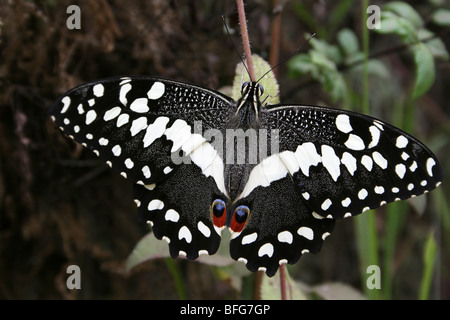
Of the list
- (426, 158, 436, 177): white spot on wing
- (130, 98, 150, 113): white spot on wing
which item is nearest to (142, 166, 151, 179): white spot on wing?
(130, 98, 150, 113): white spot on wing

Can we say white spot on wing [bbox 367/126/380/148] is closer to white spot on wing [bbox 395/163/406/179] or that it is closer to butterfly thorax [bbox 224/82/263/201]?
white spot on wing [bbox 395/163/406/179]

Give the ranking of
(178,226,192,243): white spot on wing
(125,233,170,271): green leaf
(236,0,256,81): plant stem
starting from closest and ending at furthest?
1. (236,0,256,81): plant stem
2. (178,226,192,243): white spot on wing
3. (125,233,170,271): green leaf

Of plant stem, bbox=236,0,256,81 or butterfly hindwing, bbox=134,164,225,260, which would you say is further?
butterfly hindwing, bbox=134,164,225,260

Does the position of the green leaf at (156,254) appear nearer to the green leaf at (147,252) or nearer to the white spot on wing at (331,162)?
the green leaf at (147,252)

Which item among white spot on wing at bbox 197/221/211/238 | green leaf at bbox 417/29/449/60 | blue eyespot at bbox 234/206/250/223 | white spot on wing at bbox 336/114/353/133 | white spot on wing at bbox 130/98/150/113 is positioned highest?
green leaf at bbox 417/29/449/60

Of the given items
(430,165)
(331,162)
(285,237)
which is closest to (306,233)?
(285,237)

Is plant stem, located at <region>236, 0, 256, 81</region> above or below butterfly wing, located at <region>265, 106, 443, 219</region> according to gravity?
above

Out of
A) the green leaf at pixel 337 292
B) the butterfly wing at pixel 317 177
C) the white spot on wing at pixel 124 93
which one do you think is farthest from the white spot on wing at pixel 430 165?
the white spot on wing at pixel 124 93
